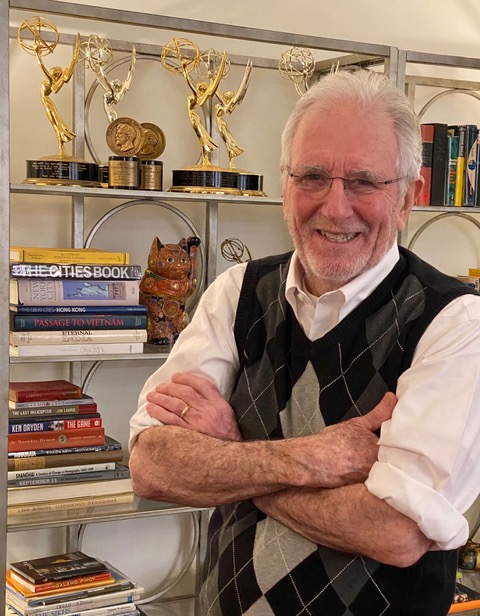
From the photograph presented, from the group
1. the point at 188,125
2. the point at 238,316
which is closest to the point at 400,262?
the point at 238,316

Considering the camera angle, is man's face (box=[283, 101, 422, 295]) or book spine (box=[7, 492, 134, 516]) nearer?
man's face (box=[283, 101, 422, 295])

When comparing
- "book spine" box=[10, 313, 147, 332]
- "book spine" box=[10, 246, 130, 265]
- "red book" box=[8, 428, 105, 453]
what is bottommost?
A: "red book" box=[8, 428, 105, 453]

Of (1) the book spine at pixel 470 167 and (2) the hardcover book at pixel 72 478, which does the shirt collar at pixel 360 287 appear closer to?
(2) the hardcover book at pixel 72 478

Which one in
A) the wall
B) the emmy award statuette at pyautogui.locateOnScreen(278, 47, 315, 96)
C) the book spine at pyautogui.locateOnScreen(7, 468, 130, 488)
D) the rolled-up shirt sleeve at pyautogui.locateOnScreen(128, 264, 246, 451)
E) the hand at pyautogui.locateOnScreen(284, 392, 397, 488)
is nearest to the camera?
the hand at pyautogui.locateOnScreen(284, 392, 397, 488)

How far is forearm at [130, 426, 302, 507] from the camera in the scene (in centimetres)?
140

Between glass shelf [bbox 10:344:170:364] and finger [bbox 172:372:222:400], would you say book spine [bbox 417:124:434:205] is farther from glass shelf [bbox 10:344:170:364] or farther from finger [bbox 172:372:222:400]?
finger [bbox 172:372:222:400]

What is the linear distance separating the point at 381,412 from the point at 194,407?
0.33 metres

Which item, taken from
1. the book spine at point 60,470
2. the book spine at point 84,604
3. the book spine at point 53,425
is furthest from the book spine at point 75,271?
the book spine at point 84,604

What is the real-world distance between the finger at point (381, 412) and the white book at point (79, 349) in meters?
1.04

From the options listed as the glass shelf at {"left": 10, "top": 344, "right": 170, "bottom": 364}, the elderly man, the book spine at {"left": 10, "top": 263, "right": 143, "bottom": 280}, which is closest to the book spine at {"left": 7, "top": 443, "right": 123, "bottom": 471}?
the glass shelf at {"left": 10, "top": 344, "right": 170, "bottom": 364}

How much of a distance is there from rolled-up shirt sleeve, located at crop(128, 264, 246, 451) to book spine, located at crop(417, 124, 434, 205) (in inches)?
46.2

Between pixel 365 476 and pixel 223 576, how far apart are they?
0.31 metres

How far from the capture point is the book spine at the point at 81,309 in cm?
221

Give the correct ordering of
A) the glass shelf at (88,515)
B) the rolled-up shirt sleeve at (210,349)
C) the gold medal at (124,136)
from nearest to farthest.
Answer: the rolled-up shirt sleeve at (210,349)
the glass shelf at (88,515)
the gold medal at (124,136)
